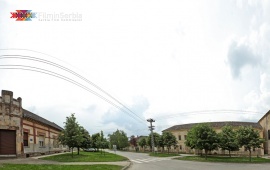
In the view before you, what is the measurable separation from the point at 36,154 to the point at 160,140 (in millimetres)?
34578

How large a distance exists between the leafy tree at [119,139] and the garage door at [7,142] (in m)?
75.6

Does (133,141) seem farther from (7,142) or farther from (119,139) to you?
(7,142)

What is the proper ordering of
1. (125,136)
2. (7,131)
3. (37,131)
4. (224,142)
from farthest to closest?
(125,136), (224,142), (37,131), (7,131)

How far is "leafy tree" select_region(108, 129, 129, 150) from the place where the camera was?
323 feet

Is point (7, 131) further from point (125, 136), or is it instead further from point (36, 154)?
point (125, 136)

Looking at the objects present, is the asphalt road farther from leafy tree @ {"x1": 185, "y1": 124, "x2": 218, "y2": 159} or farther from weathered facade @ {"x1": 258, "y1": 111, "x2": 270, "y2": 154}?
A: weathered facade @ {"x1": 258, "y1": 111, "x2": 270, "y2": 154}

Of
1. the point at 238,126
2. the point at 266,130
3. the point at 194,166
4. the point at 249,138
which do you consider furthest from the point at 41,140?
the point at 266,130

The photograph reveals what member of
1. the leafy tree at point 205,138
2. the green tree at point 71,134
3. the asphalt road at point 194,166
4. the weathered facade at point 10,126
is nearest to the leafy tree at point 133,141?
the leafy tree at point 205,138

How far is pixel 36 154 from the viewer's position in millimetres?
30438

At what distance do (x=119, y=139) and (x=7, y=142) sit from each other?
3034 inches

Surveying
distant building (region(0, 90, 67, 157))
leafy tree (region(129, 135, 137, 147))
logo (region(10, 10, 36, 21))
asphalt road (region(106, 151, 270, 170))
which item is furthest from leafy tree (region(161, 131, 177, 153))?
leafy tree (region(129, 135, 137, 147))

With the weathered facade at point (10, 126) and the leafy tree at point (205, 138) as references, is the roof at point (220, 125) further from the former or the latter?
the weathered facade at point (10, 126)

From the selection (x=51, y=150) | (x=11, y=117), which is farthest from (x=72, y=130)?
(x=51, y=150)

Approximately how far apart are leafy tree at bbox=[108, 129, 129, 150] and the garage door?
7562 centimetres
